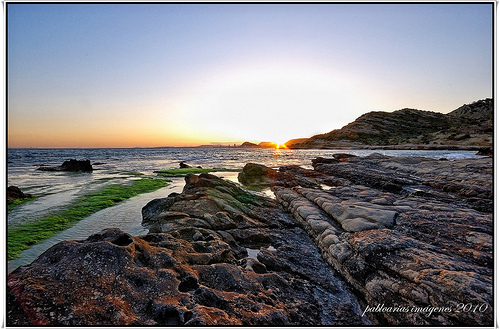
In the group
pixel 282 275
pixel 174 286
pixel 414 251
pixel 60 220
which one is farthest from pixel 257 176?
pixel 174 286

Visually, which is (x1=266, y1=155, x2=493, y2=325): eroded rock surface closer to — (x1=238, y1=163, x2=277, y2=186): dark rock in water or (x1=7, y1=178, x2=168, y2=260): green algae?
(x1=7, y1=178, x2=168, y2=260): green algae

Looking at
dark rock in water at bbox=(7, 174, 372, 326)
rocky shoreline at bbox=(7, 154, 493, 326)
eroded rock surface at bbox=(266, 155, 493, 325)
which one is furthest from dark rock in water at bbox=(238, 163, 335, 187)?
dark rock in water at bbox=(7, 174, 372, 326)

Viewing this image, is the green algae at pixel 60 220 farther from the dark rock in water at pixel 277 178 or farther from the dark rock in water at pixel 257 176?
the dark rock in water at pixel 277 178

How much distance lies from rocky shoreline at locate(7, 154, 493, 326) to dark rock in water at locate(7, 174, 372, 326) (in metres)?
0.02

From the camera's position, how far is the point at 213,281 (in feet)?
17.5

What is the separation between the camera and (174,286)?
4.71 metres

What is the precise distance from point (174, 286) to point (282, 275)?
3.09m

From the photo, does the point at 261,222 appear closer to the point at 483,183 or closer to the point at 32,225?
the point at 32,225

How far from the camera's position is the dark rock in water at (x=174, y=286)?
3742mm

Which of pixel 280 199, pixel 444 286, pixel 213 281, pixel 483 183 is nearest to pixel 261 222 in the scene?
pixel 280 199

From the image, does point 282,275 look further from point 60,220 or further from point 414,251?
point 60,220

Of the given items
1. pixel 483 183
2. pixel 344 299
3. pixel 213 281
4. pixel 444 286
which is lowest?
pixel 344 299

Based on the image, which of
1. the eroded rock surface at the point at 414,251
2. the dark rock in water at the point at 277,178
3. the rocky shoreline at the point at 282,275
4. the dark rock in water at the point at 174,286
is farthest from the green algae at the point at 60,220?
the dark rock in water at the point at 277,178

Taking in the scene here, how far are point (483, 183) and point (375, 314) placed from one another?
1152 cm
